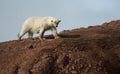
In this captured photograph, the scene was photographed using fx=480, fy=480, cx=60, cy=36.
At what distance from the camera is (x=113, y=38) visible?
94.9ft

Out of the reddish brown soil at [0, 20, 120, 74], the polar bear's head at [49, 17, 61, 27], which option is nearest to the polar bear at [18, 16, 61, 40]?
the polar bear's head at [49, 17, 61, 27]

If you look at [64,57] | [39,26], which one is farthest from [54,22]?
[64,57]

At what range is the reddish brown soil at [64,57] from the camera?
2575 cm

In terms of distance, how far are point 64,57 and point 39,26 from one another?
483 centimetres

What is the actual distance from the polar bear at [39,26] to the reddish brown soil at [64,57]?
1.57 meters

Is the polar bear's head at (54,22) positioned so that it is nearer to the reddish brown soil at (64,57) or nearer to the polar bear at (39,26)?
the polar bear at (39,26)

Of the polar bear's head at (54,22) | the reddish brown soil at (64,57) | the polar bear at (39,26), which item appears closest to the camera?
the reddish brown soil at (64,57)

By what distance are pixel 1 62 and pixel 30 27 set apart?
14.7 feet

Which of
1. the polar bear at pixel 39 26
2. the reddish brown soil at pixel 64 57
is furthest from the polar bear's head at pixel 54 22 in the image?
the reddish brown soil at pixel 64 57

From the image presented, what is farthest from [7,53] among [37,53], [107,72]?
[107,72]

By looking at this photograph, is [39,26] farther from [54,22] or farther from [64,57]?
[64,57]

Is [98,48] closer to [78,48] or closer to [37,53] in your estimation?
[78,48]

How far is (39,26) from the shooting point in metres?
30.3

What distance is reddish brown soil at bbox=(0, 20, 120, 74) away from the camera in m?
25.8
